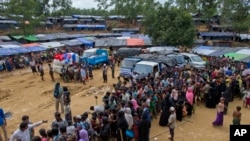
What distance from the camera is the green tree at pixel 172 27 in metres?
30.9

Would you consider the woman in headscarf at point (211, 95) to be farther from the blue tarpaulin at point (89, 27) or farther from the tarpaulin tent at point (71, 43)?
the blue tarpaulin at point (89, 27)

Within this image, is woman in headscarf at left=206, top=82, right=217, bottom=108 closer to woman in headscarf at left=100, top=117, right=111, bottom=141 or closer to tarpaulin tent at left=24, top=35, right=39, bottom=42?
woman in headscarf at left=100, top=117, right=111, bottom=141

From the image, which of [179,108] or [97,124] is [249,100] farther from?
[97,124]

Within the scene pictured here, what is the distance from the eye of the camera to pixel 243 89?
1625cm

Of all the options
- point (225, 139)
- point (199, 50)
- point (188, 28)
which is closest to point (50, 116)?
point (225, 139)

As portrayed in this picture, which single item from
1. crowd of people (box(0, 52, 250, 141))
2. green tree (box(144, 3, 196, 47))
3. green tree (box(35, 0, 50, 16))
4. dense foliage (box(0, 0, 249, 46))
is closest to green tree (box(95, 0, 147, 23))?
dense foliage (box(0, 0, 249, 46))

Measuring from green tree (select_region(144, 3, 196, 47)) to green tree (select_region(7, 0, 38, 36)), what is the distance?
18.8 metres

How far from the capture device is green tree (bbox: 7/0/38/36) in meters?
40.0

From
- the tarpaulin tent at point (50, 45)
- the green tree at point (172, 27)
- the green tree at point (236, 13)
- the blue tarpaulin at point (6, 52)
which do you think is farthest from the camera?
the green tree at point (236, 13)

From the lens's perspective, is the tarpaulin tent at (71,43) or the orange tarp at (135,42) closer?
the tarpaulin tent at (71,43)

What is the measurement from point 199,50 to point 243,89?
44.1 ft

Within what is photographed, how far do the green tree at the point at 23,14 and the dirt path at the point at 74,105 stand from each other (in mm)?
18005

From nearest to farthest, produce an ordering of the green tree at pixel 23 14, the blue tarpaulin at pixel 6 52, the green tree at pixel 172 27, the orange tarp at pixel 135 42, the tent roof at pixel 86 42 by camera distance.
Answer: the blue tarpaulin at pixel 6 52
the green tree at pixel 172 27
the orange tarp at pixel 135 42
the tent roof at pixel 86 42
the green tree at pixel 23 14

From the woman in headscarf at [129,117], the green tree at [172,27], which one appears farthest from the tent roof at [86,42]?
the woman in headscarf at [129,117]
